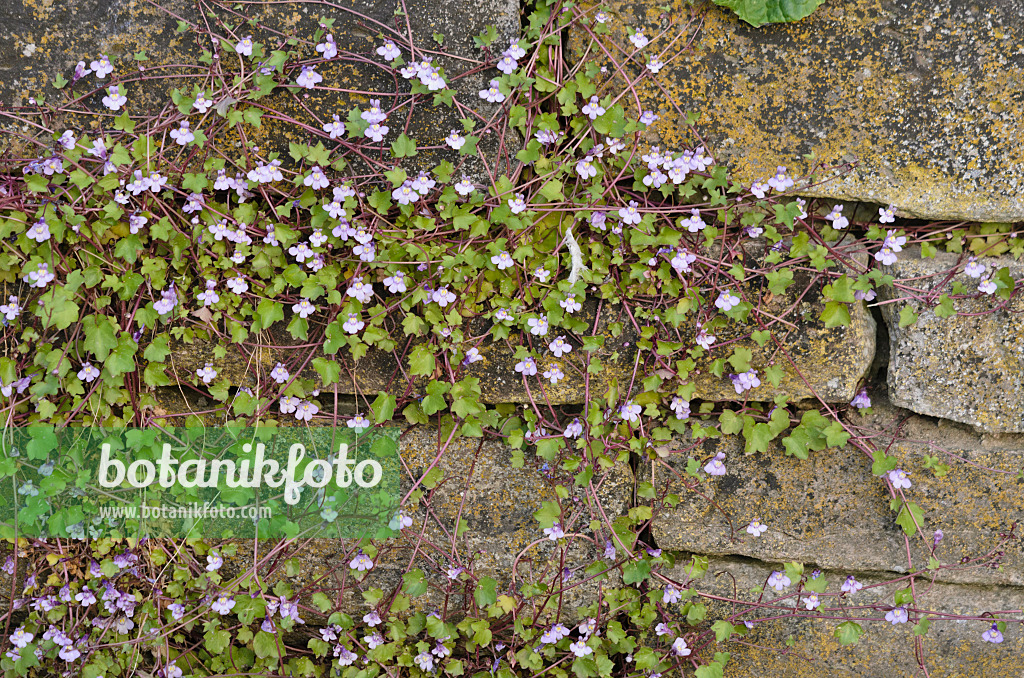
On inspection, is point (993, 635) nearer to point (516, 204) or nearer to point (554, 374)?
point (554, 374)

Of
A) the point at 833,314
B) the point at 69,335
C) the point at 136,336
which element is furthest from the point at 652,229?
the point at 69,335

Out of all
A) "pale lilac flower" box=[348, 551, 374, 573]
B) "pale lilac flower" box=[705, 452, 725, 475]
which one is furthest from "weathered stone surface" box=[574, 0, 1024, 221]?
"pale lilac flower" box=[348, 551, 374, 573]

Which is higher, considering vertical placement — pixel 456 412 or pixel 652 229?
pixel 652 229

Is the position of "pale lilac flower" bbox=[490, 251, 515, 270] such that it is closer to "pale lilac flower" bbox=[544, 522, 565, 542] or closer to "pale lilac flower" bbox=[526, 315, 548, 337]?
"pale lilac flower" bbox=[526, 315, 548, 337]

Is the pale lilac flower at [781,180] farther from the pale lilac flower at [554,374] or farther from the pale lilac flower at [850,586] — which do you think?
the pale lilac flower at [850,586]

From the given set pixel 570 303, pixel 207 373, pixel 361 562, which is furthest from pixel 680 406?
pixel 207 373

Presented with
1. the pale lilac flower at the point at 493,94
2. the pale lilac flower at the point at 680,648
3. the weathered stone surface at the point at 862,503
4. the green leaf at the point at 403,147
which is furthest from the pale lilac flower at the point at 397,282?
the pale lilac flower at the point at 680,648

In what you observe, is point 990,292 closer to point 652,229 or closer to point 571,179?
point 652,229
